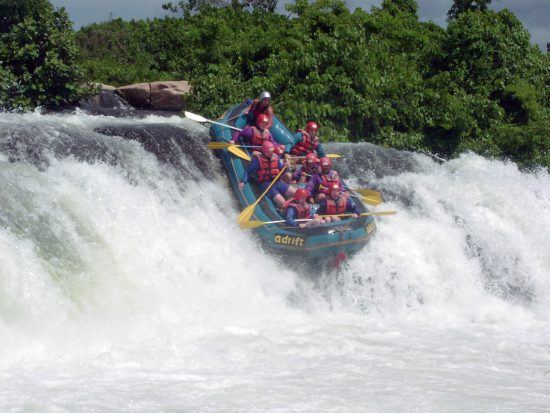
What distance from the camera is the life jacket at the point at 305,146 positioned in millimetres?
9992

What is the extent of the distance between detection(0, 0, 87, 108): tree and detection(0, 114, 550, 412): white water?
9.05 ft

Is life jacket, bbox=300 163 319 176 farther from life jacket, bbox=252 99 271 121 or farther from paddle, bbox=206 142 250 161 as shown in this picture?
life jacket, bbox=252 99 271 121

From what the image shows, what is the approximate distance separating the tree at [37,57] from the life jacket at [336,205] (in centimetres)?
577

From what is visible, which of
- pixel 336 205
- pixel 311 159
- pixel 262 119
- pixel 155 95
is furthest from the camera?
pixel 155 95

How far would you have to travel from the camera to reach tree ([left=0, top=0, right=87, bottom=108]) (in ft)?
40.1

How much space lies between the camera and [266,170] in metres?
8.83

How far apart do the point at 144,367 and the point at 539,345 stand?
3496 mm

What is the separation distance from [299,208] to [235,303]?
141cm

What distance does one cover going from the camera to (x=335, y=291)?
8.14 m

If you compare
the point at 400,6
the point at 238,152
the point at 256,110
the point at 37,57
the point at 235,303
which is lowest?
the point at 235,303

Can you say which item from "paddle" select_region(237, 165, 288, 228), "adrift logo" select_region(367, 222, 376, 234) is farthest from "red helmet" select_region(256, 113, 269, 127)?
"adrift logo" select_region(367, 222, 376, 234)

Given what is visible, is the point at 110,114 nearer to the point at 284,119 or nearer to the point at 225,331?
the point at 284,119

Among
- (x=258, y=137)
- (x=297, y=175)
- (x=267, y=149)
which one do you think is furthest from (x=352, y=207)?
(x=258, y=137)

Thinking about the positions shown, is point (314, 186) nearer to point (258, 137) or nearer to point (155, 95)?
point (258, 137)
